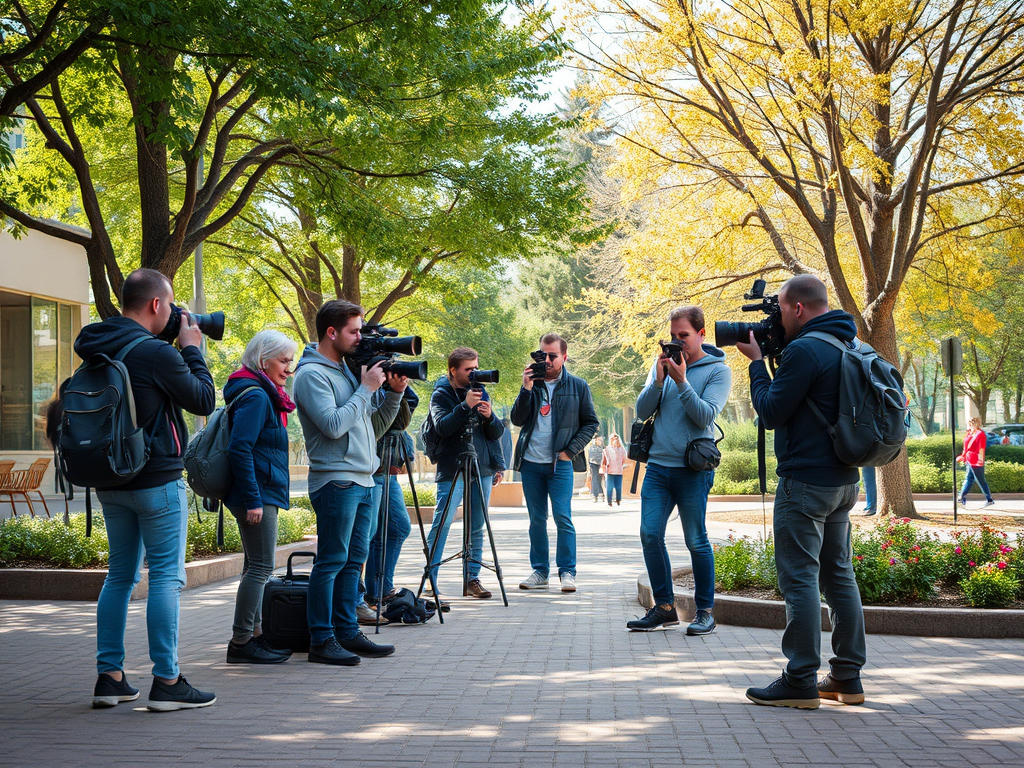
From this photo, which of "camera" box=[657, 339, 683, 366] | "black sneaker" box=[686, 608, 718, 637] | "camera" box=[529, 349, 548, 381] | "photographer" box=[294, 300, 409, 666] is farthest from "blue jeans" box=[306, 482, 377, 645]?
"camera" box=[529, 349, 548, 381]

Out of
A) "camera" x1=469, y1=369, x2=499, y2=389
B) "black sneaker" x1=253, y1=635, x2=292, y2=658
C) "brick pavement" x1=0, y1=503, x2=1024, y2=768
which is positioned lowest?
"brick pavement" x1=0, y1=503, x2=1024, y2=768

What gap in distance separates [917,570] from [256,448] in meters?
5.05

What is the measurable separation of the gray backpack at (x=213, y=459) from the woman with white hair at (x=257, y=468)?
4 centimetres

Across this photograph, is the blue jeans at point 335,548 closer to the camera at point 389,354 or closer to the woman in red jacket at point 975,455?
the camera at point 389,354

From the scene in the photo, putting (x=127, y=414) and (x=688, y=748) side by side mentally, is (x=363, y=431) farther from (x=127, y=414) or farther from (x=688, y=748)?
(x=688, y=748)

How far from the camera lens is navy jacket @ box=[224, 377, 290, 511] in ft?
18.9

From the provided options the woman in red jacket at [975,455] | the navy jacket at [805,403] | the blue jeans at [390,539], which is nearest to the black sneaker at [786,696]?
the navy jacket at [805,403]

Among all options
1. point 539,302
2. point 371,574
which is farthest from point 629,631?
point 539,302

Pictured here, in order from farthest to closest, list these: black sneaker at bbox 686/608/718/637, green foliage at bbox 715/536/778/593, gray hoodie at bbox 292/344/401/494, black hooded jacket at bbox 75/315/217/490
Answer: green foliage at bbox 715/536/778/593
black sneaker at bbox 686/608/718/637
gray hoodie at bbox 292/344/401/494
black hooded jacket at bbox 75/315/217/490

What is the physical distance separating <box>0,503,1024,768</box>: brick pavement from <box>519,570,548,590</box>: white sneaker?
1.68 meters

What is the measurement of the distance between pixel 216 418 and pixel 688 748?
342 centimetres

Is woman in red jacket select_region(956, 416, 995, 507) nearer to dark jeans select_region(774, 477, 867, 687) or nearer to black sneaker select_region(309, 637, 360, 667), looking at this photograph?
dark jeans select_region(774, 477, 867, 687)

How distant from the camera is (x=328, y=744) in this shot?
432 centimetres

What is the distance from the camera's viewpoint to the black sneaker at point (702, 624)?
22.4 ft
